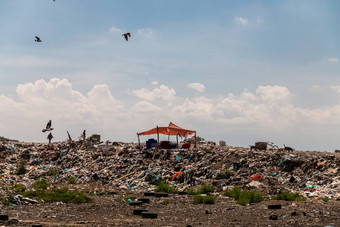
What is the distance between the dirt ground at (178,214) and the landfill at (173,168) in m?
1.76

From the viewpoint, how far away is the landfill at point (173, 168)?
16.3 m

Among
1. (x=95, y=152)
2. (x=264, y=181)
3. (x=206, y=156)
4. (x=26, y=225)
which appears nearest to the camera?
(x=26, y=225)

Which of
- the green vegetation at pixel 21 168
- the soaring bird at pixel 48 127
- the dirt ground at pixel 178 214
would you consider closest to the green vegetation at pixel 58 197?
the dirt ground at pixel 178 214

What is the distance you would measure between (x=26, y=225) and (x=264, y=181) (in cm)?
1061

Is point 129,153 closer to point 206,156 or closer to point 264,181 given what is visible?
point 206,156

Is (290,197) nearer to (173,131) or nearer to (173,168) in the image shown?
(173,168)

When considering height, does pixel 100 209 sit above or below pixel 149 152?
below

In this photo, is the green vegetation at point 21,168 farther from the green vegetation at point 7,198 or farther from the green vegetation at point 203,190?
the green vegetation at point 203,190

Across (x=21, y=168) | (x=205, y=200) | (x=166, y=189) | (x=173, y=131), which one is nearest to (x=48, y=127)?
(x=21, y=168)

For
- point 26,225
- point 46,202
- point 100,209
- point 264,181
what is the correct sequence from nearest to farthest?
point 26,225, point 100,209, point 46,202, point 264,181

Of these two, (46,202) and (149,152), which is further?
(149,152)

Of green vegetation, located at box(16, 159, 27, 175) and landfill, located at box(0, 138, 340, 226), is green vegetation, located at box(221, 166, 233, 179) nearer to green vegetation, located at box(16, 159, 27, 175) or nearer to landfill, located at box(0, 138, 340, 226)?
landfill, located at box(0, 138, 340, 226)

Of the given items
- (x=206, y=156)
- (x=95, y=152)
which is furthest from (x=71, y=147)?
(x=206, y=156)

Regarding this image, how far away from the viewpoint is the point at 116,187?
63.8 ft
